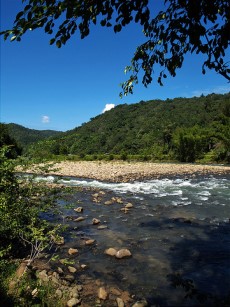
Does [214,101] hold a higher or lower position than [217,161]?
higher

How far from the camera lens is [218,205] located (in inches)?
510

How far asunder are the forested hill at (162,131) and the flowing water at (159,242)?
27.7 meters

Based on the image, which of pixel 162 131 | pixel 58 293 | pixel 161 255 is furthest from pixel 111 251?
pixel 162 131

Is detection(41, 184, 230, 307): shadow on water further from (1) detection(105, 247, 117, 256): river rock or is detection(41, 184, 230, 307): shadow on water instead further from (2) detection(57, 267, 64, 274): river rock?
(2) detection(57, 267, 64, 274): river rock

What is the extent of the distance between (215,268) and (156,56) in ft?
15.8

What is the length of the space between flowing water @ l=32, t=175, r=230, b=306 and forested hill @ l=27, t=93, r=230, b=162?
90.7 feet

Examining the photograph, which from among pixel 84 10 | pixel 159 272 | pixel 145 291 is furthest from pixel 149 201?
pixel 84 10

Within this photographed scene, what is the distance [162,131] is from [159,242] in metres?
61.1

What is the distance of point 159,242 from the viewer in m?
8.21

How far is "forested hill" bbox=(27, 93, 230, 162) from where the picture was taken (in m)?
41.7

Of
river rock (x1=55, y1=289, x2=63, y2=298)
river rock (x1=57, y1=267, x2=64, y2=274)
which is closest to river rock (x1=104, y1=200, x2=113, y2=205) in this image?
river rock (x1=57, y1=267, x2=64, y2=274)

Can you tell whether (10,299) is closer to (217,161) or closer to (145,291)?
(145,291)

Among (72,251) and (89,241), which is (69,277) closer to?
(72,251)

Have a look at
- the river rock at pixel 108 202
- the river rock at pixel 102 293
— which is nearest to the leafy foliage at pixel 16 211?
the river rock at pixel 102 293
